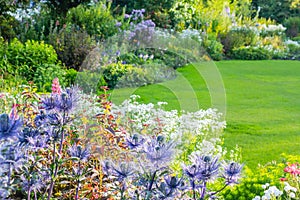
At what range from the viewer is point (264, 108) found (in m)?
7.84

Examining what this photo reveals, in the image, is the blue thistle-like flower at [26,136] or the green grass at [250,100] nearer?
the blue thistle-like flower at [26,136]

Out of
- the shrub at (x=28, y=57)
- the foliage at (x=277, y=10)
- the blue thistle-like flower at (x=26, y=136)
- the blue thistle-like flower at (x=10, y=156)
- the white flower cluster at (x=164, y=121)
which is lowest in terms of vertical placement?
the white flower cluster at (x=164, y=121)

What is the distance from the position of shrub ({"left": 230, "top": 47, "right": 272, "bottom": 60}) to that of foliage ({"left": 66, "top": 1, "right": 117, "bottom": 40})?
3711 millimetres

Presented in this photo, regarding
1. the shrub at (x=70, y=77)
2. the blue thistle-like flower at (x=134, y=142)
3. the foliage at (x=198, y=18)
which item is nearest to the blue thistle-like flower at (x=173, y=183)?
the blue thistle-like flower at (x=134, y=142)

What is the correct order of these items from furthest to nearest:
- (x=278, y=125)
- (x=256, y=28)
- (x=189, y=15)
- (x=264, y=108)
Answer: (x=256, y=28)
(x=189, y=15)
(x=264, y=108)
(x=278, y=125)

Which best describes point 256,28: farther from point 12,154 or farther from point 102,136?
point 12,154

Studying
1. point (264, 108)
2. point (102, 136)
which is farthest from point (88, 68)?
point (102, 136)

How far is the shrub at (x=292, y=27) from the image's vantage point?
2023 centimetres

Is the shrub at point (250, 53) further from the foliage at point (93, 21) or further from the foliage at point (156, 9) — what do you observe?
the foliage at point (93, 21)

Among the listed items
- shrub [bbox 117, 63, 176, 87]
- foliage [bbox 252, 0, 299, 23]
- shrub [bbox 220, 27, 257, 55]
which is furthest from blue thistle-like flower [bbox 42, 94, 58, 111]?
foliage [bbox 252, 0, 299, 23]

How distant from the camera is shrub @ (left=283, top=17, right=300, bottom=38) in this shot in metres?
20.2

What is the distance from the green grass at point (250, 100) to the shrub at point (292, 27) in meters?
8.66

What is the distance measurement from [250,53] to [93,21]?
4513mm

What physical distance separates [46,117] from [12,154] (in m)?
0.38
